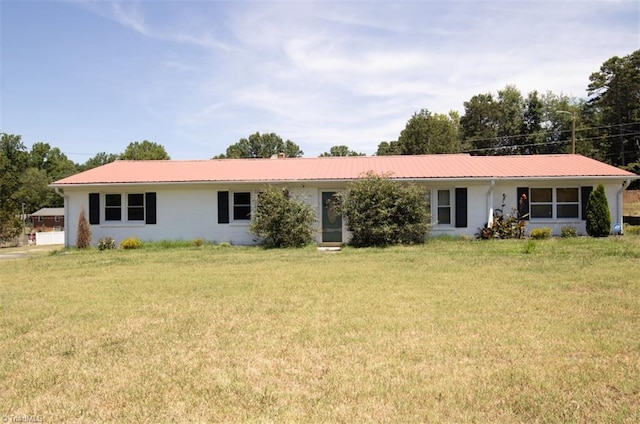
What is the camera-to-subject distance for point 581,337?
570 centimetres

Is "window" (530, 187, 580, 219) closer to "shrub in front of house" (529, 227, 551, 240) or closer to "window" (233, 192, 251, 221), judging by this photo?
"shrub in front of house" (529, 227, 551, 240)

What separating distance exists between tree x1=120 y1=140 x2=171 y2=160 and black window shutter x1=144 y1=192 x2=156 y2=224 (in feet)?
150

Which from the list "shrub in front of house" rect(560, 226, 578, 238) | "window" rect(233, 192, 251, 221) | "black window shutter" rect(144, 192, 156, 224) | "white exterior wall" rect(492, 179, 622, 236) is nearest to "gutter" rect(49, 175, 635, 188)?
"white exterior wall" rect(492, 179, 622, 236)

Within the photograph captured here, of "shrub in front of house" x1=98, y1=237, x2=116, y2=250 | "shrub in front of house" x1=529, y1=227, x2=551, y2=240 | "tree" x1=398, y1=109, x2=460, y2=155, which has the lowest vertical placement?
"shrub in front of house" x1=98, y1=237, x2=116, y2=250

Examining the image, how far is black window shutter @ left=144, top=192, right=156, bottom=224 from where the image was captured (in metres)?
19.7

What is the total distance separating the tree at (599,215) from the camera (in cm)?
1817

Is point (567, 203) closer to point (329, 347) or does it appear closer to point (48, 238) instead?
point (329, 347)

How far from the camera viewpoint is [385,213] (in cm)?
1705

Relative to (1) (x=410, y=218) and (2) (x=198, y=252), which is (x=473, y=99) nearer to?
(1) (x=410, y=218)

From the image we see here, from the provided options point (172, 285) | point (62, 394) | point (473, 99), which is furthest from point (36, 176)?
point (62, 394)

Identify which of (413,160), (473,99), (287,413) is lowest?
(287,413)

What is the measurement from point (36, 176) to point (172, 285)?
229 ft

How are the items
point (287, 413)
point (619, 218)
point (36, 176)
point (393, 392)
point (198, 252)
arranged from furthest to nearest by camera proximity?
point (36, 176), point (619, 218), point (198, 252), point (393, 392), point (287, 413)

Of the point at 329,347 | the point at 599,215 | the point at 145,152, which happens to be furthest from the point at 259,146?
the point at 329,347
